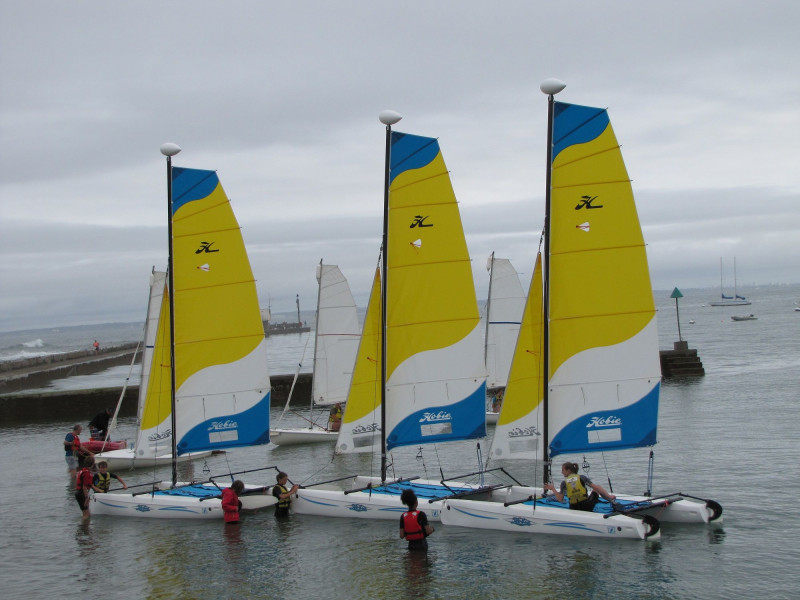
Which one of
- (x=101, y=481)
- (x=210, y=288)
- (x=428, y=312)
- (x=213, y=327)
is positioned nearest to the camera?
(x=428, y=312)

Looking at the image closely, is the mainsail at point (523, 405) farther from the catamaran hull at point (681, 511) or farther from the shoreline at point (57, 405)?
the shoreline at point (57, 405)

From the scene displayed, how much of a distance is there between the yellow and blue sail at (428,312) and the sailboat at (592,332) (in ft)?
7.02

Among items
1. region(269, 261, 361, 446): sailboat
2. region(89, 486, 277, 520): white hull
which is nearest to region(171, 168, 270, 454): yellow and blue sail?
region(89, 486, 277, 520): white hull

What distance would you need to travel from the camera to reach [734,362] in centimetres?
6116

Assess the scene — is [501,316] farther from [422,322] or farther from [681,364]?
[681,364]

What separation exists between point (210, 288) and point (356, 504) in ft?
20.7

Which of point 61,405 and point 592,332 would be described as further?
point 61,405

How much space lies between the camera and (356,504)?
18.8 m

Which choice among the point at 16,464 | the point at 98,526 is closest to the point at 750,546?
the point at 98,526

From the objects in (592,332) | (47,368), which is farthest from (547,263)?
(47,368)

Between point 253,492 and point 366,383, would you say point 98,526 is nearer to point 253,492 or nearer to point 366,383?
point 253,492

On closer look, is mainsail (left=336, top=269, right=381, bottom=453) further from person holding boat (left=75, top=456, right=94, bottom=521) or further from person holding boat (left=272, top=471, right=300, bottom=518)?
person holding boat (left=75, top=456, right=94, bottom=521)

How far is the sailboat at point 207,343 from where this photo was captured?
19672mm

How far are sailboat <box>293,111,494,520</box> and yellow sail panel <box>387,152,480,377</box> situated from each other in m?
0.02
